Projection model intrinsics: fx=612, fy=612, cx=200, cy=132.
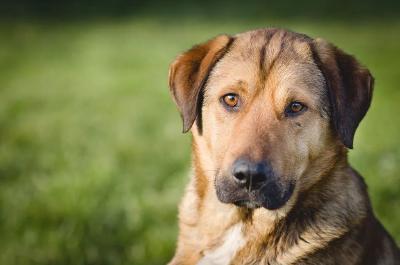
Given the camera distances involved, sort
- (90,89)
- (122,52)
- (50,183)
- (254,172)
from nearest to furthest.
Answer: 1. (254,172)
2. (50,183)
3. (90,89)
4. (122,52)

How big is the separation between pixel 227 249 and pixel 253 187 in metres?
0.63

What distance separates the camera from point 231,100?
4770 millimetres

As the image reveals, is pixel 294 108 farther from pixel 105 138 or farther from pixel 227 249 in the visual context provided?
pixel 105 138

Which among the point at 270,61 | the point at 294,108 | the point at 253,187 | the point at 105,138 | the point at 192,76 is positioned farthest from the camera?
the point at 105,138

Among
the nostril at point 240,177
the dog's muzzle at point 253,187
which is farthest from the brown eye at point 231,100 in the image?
the nostril at point 240,177

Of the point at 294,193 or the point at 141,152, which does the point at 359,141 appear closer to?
the point at 141,152

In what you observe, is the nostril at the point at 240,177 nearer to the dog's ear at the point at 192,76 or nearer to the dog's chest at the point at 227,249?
the dog's chest at the point at 227,249

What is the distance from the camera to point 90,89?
14281 millimetres

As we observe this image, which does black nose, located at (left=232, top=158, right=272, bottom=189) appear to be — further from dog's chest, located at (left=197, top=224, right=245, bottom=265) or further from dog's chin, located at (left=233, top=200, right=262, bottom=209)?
dog's chest, located at (left=197, top=224, right=245, bottom=265)

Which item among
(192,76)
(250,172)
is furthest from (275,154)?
(192,76)

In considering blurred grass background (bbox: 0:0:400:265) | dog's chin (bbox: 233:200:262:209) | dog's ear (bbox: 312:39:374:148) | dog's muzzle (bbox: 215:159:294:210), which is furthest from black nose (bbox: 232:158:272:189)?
blurred grass background (bbox: 0:0:400:265)

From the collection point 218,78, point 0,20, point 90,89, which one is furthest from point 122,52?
point 218,78

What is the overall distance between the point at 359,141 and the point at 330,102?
5.14 m

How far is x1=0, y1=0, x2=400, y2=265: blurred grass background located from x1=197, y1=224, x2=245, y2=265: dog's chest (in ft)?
4.73
